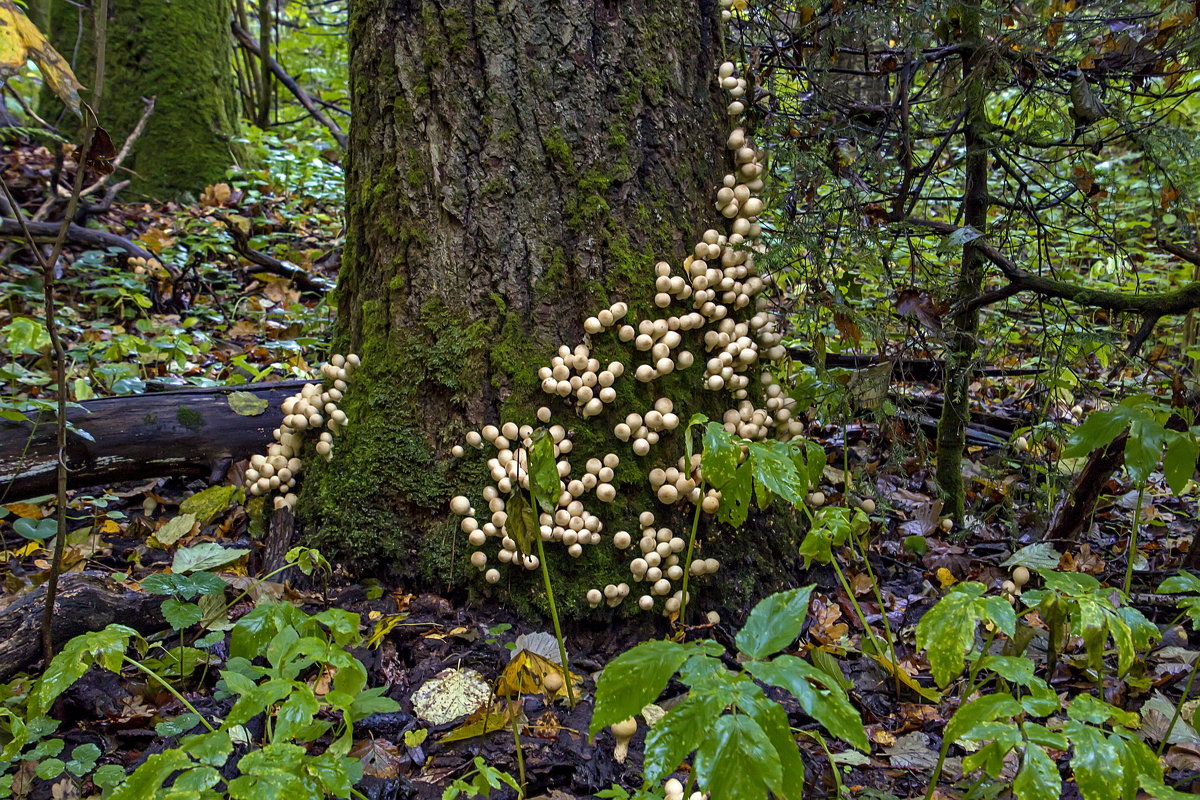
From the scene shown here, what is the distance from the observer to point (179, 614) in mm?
2059

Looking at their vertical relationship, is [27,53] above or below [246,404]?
above

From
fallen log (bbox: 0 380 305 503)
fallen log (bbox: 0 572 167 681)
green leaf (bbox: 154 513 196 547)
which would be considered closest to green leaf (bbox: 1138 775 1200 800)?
fallen log (bbox: 0 572 167 681)

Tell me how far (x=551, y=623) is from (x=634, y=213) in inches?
54.2

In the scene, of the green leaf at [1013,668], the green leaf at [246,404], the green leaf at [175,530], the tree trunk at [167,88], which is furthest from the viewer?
the tree trunk at [167,88]

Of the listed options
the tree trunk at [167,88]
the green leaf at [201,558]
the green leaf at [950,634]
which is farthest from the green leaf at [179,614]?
the tree trunk at [167,88]

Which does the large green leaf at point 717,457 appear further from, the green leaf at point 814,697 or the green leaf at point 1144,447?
the green leaf at point 1144,447

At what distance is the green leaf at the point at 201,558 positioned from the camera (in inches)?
88.3

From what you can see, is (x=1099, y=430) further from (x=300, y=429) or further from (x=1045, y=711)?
(x=300, y=429)

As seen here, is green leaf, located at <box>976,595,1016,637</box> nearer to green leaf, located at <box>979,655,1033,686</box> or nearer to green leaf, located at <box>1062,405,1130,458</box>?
green leaf, located at <box>979,655,1033,686</box>

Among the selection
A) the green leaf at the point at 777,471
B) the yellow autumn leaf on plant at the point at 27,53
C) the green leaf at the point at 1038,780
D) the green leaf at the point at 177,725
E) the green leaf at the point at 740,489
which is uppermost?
the yellow autumn leaf on plant at the point at 27,53

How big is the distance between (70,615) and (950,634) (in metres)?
2.37

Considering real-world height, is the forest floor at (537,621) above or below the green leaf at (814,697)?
below

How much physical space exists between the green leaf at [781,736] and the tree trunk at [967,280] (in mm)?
1724

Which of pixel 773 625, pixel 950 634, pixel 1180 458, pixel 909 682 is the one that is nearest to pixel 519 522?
pixel 773 625
